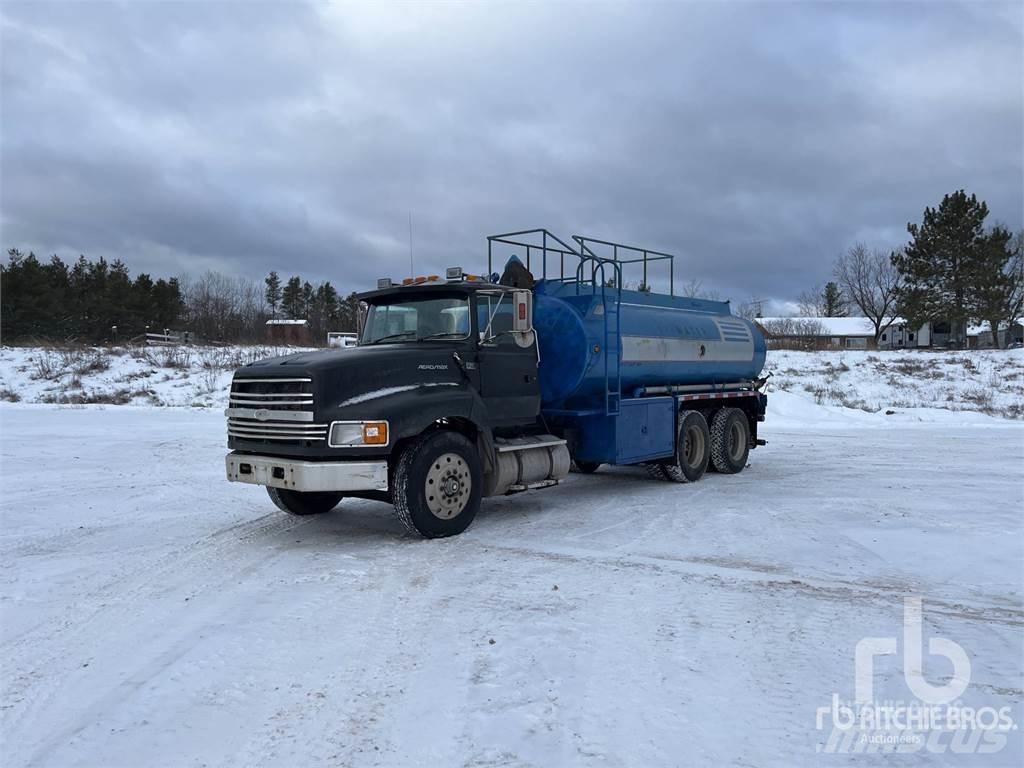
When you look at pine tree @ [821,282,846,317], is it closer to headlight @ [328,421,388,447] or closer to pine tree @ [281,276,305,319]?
pine tree @ [281,276,305,319]

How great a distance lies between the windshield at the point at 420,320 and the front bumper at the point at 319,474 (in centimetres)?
181

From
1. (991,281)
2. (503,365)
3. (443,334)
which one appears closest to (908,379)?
(991,281)

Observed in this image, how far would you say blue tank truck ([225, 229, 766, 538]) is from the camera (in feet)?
22.9

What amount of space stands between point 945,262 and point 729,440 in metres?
45.5

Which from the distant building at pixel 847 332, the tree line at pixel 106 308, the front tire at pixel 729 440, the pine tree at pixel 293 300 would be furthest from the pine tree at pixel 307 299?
the front tire at pixel 729 440

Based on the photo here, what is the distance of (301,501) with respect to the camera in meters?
8.48

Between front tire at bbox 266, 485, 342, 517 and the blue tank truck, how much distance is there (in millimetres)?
15

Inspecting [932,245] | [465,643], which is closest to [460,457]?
[465,643]

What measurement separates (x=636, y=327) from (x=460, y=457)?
12.1 feet

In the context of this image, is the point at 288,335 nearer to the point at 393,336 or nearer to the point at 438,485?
the point at 393,336

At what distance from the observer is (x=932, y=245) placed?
162 feet

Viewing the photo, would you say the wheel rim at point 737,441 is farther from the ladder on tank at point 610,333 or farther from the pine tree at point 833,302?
the pine tree at point 833,302

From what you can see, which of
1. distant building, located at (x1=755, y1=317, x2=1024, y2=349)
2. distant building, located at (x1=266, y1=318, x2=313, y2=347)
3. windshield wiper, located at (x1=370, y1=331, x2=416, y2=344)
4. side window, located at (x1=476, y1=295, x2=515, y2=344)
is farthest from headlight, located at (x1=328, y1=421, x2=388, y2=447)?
distant building, located at (x1=755, y1=317, x2=1024, y2=349)

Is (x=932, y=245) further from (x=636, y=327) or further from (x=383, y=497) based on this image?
(x=383, y=497)
